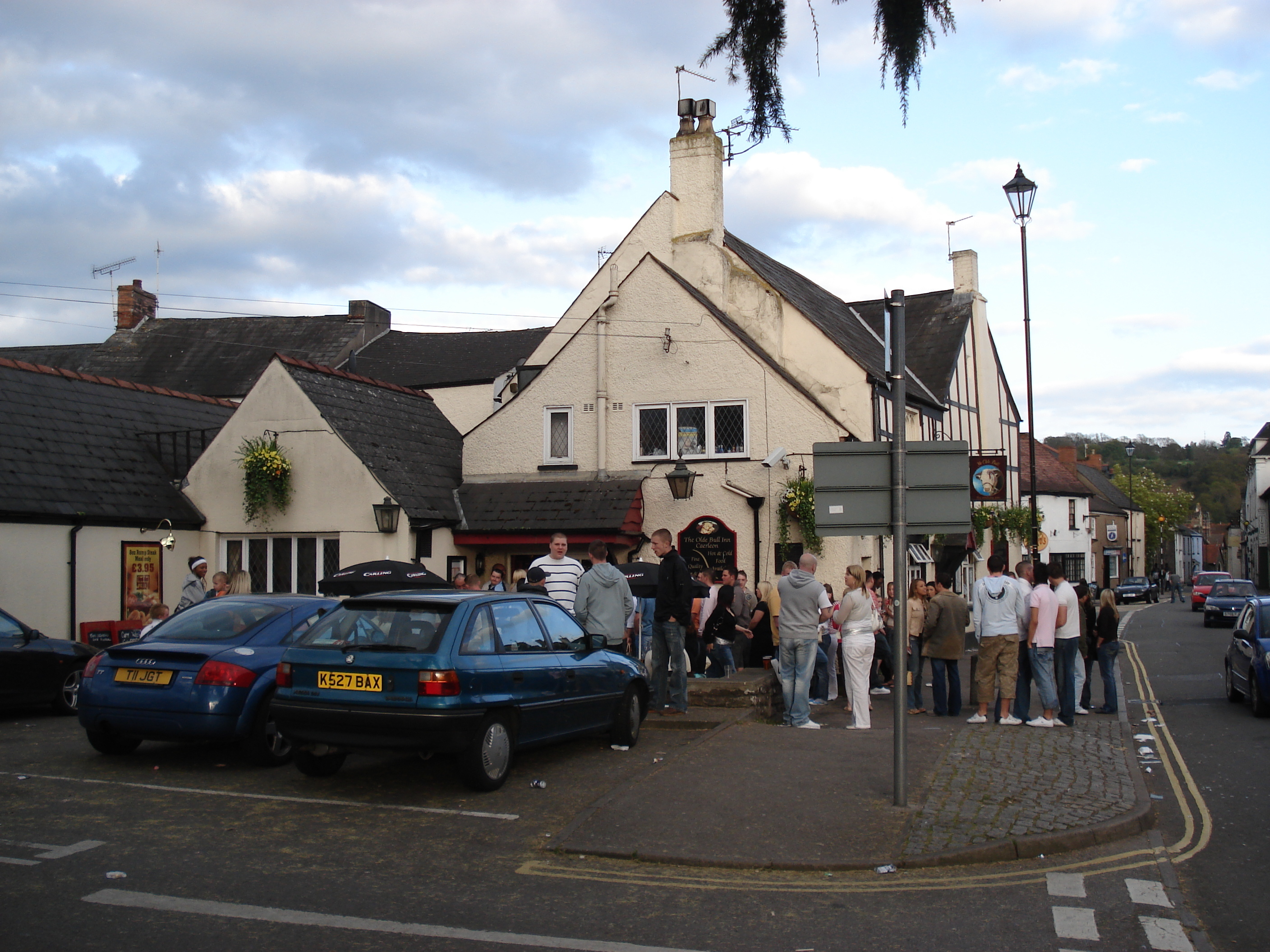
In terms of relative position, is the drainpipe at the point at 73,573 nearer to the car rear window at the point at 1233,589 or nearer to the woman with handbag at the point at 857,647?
the woman with handbag at the point at 857,647

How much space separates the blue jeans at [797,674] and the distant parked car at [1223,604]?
86.9 feet

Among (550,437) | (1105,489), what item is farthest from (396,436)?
(1105,489)

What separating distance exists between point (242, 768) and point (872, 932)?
607 cm

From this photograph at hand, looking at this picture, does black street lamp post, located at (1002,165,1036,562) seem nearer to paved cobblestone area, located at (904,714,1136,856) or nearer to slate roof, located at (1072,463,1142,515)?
paved cobblestone area, located at (904,714,1136,856)

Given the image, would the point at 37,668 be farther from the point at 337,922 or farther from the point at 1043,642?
the point at 1043,642

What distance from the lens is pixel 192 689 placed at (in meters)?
A: 8.88

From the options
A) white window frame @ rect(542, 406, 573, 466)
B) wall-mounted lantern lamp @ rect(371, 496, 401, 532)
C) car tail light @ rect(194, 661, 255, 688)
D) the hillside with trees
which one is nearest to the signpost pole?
car tail light @ rect(194, 661, 255, 688)

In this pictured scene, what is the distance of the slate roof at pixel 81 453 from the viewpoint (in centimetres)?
1659

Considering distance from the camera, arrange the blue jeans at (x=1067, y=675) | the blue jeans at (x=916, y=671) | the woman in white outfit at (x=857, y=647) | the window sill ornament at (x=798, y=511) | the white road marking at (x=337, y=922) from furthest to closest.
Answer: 1. the window sill ornament at (x=798, y=511)
2. the blue jeans at (x=916, y=671)
3. the blue jeans at (x=1067, y=675)
4. the woman in white outfit at (x=857, y=647)
5. the white road marking at (x=337, y=922)

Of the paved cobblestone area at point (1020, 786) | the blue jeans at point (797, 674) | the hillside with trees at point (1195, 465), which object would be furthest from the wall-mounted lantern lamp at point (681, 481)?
the hillside with trees at point (1195, 465)

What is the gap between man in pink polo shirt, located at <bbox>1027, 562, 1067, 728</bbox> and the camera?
11.8 metres

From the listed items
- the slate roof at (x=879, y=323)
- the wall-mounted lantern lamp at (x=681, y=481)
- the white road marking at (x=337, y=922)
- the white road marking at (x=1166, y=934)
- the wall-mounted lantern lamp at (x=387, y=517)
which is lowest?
the white road marking at (x=1166, y=934)

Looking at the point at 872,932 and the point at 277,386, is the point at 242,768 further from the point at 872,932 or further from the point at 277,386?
the point at 277,386

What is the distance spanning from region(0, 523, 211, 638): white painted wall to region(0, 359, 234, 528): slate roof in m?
0.22
